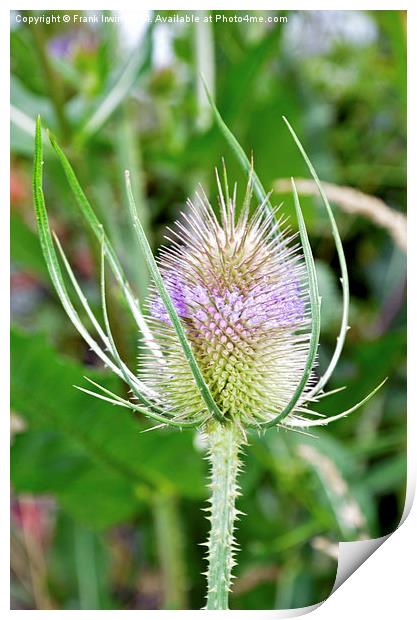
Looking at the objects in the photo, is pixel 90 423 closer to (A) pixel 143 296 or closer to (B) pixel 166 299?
(A) pixel 143 296

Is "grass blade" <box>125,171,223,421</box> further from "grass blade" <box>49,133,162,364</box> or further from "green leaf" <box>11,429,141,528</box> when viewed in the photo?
"green leaf" <box>11,429,141,528</box>

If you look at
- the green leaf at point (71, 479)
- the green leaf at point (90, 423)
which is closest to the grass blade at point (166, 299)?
the green leaf at point (90, 423)

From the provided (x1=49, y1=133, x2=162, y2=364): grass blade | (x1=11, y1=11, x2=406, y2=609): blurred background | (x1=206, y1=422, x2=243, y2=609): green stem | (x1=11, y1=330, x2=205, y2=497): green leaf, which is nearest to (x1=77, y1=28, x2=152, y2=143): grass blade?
(x1=11, y1=11, x2=406, y2=609): blurred background

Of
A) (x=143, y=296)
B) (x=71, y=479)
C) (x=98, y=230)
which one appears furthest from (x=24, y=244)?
(x=98, y=230)

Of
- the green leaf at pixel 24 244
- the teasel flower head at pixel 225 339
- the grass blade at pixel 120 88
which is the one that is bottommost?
the teasel flower head at pixel 225 339

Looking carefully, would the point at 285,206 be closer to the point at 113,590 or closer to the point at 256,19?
the point at 256,19

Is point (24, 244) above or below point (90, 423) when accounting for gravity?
above

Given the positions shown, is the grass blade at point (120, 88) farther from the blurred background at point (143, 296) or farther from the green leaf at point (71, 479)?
the green leaf at point (71, 479)
